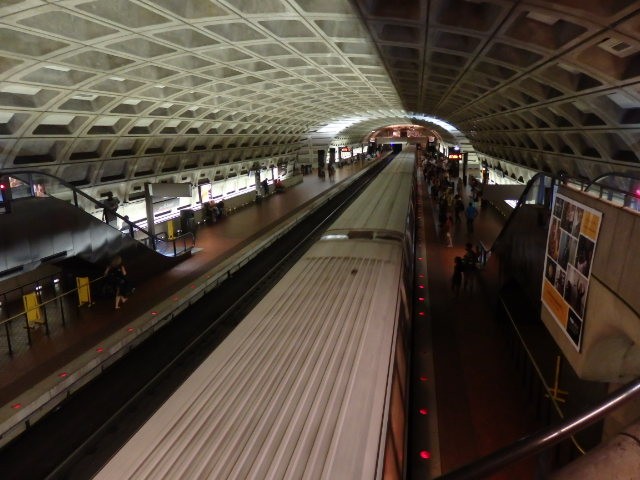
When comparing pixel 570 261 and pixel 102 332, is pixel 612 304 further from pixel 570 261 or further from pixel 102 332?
pixel 102 332

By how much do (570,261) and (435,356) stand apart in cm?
332

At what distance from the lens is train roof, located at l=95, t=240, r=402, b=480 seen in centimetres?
267

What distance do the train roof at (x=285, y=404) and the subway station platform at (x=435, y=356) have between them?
7.61ft

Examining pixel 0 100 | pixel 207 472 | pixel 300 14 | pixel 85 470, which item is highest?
pixel 300 14

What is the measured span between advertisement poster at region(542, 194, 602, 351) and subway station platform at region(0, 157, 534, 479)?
170cm

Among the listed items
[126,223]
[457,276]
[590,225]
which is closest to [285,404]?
[590,225]

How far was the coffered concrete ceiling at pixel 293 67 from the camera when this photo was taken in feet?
25.2

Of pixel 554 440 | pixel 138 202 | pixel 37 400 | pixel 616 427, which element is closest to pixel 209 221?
pixel 138 202

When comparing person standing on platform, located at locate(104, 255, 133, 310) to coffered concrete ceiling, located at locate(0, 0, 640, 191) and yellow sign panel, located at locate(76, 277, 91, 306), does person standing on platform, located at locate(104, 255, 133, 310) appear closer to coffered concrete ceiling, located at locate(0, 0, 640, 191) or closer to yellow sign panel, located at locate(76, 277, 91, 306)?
yellow sign panel, located at locate(76, 277, 91, 306)

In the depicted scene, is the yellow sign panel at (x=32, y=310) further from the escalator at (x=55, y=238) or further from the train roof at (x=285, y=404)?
the train roof at (x=285, y=404)

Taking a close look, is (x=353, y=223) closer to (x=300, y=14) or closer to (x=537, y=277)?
(x=537, y=277)

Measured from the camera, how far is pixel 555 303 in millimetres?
5707

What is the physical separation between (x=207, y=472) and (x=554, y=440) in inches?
77.7

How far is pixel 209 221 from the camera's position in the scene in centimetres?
2158
